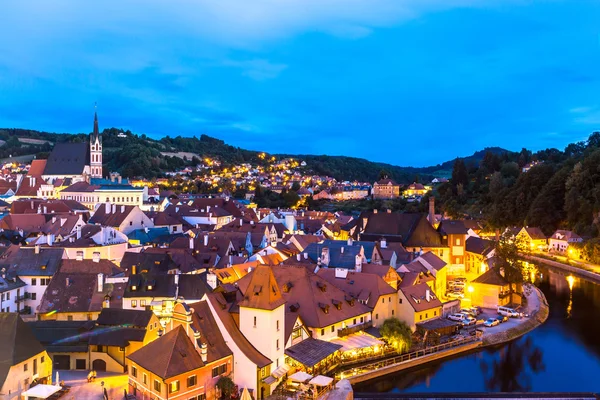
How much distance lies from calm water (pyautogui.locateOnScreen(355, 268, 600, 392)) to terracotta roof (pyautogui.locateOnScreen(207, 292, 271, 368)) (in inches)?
191

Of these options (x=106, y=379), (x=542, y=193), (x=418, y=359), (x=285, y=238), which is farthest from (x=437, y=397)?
(x=542, y=193)

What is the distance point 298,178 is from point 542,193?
311 ft

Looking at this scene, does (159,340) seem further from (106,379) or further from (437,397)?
(437,397)

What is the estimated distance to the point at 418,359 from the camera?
25.7m

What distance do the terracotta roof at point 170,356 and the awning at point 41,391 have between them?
262 centimetres

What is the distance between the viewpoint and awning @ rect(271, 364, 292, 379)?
21.0 metres

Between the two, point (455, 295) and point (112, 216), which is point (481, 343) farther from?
point (112, 216)

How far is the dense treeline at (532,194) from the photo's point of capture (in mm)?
70938

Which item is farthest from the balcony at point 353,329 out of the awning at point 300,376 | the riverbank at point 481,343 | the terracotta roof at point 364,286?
the awning at point 300,376

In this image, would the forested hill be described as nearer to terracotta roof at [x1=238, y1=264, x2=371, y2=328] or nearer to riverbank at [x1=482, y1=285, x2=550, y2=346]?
riverbank at [x1=482, y1=285, x2=550, y2=346]

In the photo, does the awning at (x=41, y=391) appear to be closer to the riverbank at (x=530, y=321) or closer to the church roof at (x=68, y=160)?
the riverbank at (x=530, y=321)

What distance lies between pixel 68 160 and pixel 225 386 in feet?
271

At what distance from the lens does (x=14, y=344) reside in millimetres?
19016

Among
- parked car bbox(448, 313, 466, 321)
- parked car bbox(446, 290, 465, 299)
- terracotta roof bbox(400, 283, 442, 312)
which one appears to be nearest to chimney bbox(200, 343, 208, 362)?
terracotta roof bbox(400, 283, 442, 312)
